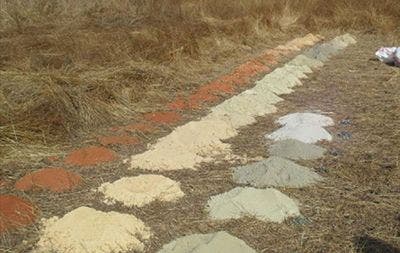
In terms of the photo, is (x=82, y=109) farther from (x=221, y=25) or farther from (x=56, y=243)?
(x=221, y=25)

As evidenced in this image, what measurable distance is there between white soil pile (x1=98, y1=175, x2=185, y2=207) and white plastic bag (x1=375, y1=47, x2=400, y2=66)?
5.57 meters

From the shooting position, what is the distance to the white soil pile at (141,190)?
13.1ft

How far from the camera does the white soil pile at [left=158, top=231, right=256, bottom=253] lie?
3309 mm

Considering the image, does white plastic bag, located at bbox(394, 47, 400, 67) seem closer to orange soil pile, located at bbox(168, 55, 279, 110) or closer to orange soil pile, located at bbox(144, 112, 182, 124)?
orange soil pile, located at bbox(168, 55, 279, 110)

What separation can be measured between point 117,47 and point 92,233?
4.91 m

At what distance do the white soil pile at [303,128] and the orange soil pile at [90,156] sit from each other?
155cm

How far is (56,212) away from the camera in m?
3.85

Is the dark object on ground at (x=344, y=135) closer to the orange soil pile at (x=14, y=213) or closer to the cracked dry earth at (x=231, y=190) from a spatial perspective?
the cracked dry earth at (x=231, y=190)

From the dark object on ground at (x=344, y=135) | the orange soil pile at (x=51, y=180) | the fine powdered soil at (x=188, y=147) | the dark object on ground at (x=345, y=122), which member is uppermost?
the orange soil pile at (x=51, y=180)

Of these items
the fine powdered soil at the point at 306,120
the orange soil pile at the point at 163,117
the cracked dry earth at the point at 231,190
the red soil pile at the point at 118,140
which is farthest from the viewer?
the orange soil pile at the point at 163,117

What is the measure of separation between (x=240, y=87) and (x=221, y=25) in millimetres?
3705

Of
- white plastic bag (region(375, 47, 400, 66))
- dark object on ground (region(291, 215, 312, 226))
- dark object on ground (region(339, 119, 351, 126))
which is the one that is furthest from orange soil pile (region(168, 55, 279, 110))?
dark object on ground (region(291, 215, 312, 226))

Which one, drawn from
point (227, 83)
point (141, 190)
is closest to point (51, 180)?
point (141, 190)

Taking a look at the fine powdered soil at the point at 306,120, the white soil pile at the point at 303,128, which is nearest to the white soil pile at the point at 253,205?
the white soil pile at the point at 303,128
